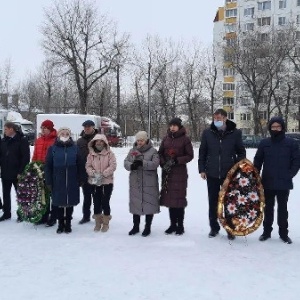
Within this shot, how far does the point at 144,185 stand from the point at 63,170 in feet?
4.05

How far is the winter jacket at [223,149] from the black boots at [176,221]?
2.51 feet

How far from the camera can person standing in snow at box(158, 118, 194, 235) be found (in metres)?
6.18

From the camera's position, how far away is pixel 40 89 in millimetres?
60469

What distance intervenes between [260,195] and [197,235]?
116 cm

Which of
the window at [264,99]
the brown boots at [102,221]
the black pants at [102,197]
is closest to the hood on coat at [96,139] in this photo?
the black pants at [102,197]

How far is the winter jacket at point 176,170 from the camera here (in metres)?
6.18

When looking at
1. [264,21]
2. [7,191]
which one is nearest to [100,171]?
[7,191]

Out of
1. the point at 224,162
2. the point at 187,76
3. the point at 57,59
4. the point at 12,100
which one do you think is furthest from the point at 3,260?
the point at 12,100

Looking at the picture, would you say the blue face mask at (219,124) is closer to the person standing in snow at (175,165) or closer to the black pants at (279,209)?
the person standing in snow at (175,165)

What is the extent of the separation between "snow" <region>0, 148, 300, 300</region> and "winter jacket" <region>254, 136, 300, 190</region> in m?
0.85

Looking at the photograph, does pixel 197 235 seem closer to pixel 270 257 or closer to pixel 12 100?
pixel 270 257

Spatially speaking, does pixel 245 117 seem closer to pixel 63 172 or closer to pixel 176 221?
pixel 176 221

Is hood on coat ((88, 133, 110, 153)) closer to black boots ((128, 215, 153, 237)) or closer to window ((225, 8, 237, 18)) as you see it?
black boots ((128, 215, 153, 237))

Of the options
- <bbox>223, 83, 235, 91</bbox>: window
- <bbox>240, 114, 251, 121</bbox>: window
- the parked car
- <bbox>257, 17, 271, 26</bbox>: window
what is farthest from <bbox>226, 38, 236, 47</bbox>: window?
<bbox>223, 83, 235, 91</bbox>: window
